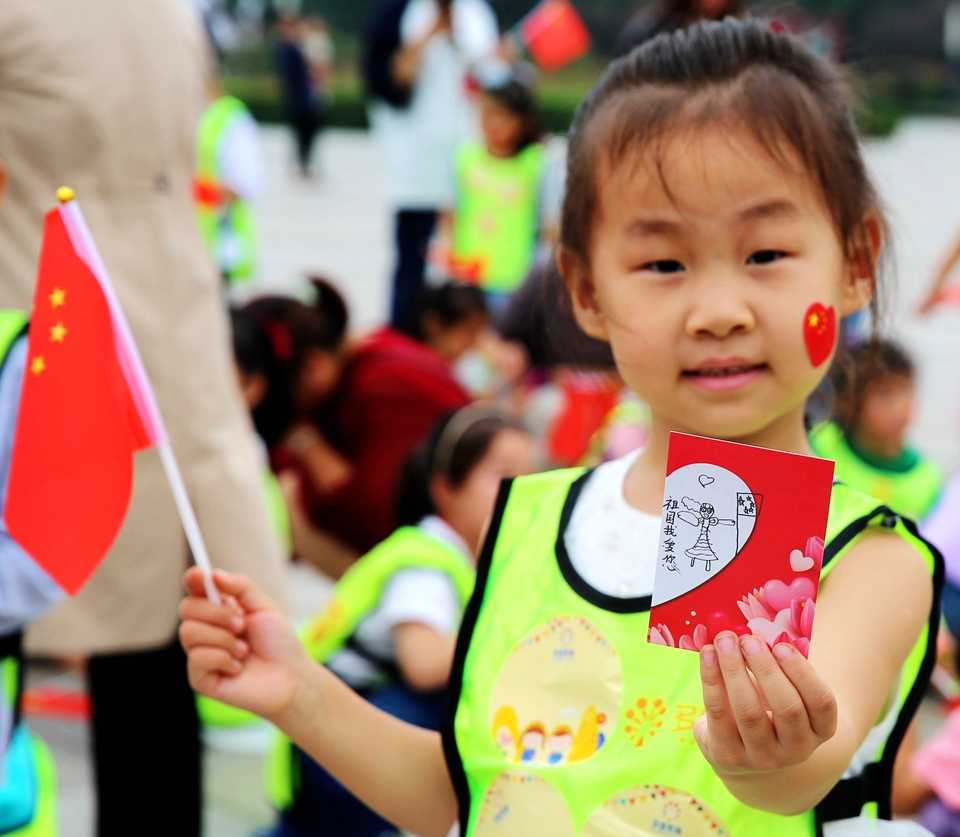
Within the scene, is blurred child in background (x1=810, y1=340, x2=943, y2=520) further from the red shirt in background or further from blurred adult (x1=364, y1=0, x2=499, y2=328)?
blurred adult (x1=364, y1=0, x2=499, y2=328)

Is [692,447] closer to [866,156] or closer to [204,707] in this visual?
[866,156]

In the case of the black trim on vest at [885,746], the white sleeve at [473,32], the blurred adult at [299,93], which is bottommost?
the black trim on vest at [885,746]

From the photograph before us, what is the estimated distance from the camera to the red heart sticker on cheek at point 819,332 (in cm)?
119

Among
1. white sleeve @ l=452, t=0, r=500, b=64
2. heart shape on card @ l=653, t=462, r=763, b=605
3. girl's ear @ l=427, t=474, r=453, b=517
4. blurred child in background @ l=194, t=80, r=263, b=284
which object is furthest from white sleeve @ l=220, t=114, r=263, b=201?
heart shape on card @ l=653, t=462, r=763, b=605

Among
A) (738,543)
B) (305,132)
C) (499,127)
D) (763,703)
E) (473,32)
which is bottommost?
(763,703)

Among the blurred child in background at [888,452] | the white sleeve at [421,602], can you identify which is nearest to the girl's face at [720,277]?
the white sleeve at [421,602]

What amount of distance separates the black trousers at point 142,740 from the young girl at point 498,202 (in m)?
4.03

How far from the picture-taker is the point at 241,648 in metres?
1.33

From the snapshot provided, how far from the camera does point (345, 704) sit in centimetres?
135

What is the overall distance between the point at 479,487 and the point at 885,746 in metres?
1.84

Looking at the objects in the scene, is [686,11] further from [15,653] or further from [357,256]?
[357,256]

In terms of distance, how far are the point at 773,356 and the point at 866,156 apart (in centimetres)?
32

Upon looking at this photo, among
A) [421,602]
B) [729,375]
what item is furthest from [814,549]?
[421,602]

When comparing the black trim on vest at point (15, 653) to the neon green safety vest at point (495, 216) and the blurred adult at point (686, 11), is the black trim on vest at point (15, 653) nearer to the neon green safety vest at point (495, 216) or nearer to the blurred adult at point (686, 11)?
the blurred adult at point (686, 11)
